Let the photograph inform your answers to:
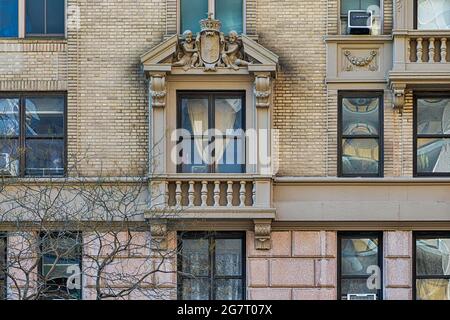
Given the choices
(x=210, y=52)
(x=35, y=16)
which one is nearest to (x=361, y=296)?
(x=210, y=52)

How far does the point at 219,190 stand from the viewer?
62.4 ft

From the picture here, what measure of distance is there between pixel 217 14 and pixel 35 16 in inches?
150

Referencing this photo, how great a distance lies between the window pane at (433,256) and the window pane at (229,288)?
3668 millimetres

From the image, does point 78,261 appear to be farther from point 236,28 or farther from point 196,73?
point 236,28

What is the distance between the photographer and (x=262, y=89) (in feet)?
62.2

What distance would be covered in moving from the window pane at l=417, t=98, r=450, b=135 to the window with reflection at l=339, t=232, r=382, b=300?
240cm

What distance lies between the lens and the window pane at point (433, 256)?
1934 centimetres

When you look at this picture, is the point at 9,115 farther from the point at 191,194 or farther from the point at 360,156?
the point at 360,156

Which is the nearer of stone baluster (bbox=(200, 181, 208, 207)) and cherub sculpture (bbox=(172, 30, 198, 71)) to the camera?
stone baluster (bbox=(200, 181, 208, 207))

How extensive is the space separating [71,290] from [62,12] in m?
5.78

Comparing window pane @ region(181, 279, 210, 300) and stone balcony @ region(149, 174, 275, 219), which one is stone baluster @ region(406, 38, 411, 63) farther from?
window pane @ region(181, 279, 210, 300)

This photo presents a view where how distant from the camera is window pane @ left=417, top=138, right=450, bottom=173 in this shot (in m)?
19.5

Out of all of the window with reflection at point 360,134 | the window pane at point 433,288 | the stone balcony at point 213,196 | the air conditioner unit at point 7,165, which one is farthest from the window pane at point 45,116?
the window pane at point 433,288

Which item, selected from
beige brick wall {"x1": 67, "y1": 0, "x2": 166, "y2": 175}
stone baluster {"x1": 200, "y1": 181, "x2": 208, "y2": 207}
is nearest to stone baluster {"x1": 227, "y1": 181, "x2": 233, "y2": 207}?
stone baluster {"x1": 200, "y1": 181, "x2": 208, "y2": 207}
